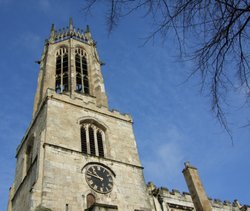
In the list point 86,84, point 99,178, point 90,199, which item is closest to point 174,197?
point 99,178

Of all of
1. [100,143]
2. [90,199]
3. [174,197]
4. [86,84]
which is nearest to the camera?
[90,199]

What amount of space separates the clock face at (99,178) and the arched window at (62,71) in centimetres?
1012

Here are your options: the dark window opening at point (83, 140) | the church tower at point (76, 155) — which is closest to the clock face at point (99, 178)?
the church tower at point (76, 155)

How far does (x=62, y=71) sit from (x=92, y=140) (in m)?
9.85

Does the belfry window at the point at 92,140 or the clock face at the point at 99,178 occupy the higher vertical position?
the belfry window at the point at 92,140

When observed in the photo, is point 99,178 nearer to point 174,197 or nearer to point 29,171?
point 29,171

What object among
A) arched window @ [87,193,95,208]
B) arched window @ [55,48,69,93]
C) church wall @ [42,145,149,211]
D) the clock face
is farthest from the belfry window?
arched window @ [55,48,69,93]

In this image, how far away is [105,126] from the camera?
23734 mm

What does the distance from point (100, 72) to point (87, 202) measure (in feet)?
53.4

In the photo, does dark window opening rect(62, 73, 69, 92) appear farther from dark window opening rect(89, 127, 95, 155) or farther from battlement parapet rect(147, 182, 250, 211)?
battlement parapet rect(147, 182, 250, 211)

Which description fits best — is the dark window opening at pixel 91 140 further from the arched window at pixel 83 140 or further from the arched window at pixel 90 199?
the arched window at pixel 90 199

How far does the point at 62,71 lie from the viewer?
29.8 metres

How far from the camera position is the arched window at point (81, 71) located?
29.1 m

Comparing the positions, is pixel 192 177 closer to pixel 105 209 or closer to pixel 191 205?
pixel 191 205
